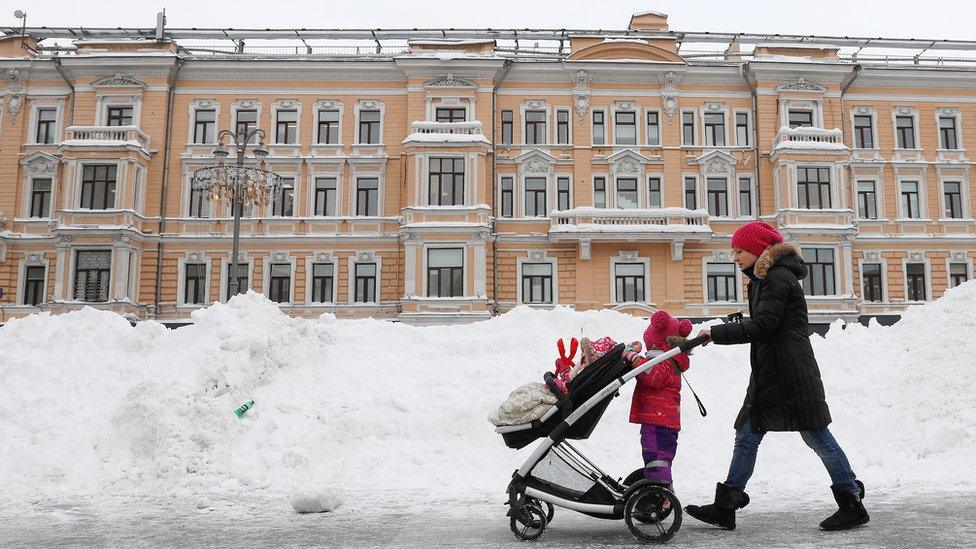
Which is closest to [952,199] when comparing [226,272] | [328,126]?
[328,126]

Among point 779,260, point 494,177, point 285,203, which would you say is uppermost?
point 494,177

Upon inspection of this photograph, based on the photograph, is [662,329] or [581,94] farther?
[581,94]

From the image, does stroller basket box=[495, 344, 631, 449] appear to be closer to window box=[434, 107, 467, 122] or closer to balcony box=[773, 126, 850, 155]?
window box=[434, 107, 467, 122]

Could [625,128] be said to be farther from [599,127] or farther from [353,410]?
[353,410]

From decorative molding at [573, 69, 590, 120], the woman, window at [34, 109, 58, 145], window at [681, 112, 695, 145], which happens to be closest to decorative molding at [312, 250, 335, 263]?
decorative molding at [573, 69, 590, 120]

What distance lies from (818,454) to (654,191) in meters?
24.9

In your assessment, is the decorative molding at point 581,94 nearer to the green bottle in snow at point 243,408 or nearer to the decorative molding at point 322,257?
the decorative molding at point 322,257

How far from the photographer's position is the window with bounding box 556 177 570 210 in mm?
29109

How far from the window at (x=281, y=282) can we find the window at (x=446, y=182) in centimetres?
613

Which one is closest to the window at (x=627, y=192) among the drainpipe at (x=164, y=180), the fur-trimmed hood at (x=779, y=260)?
the drainpipe at (x=164, y=180)

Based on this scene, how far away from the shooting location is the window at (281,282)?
2823 centimetres

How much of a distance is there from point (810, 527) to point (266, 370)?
7.21 m

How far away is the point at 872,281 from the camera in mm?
29078

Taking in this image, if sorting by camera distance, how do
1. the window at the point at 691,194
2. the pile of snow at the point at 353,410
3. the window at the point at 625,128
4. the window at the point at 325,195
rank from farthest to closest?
the window at the point at 625,128 < the window at the point at 691,194 < the window at the point at 325,195 < the pile of snow at the point at 353,410
